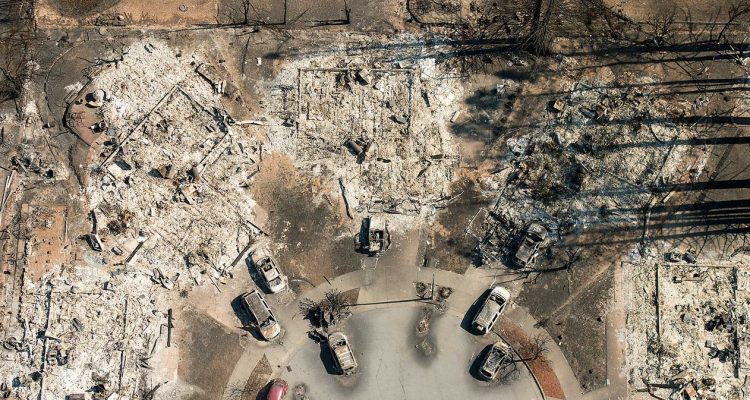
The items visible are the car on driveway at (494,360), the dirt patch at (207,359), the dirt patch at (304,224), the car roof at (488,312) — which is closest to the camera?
the car on driveway at (494,360)

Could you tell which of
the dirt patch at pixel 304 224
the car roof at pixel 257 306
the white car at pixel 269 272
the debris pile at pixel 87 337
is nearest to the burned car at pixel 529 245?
the dirt patch at pixel 304 224

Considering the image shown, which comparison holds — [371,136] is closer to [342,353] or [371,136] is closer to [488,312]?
[488,312]

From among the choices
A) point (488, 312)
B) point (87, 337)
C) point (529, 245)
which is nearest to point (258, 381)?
point (87, 337)

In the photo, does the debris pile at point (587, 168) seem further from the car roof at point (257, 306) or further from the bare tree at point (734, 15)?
the car roof at point (257, 306)

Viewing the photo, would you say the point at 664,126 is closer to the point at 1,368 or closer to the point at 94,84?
the point at 94,84

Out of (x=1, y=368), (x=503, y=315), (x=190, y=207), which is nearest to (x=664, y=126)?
(x=503, y=315)
